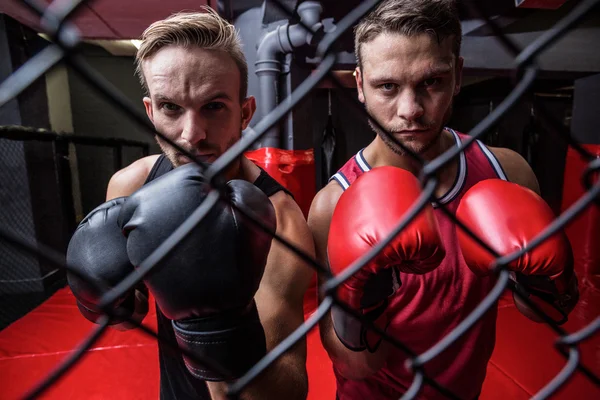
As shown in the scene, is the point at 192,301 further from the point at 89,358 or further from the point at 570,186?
the point at 570,186

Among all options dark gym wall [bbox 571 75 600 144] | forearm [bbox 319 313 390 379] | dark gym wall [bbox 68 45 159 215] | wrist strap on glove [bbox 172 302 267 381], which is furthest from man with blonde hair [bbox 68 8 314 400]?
dark gym wall [bbox 68 45 159 215]

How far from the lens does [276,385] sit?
2.45ft

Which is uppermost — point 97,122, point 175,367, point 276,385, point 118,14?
point 118,14

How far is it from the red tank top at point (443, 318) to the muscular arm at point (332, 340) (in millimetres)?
78

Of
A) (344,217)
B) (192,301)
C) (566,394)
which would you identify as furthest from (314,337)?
(192,301)

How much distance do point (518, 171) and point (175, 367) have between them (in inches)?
47.3

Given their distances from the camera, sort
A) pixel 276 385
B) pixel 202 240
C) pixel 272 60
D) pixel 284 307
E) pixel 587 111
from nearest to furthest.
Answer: pixel 202 240 → pixel 276 385 → pixel 284 307 → pixel 272 60 → pixel 587 111

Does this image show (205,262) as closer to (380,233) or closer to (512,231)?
(380,233)

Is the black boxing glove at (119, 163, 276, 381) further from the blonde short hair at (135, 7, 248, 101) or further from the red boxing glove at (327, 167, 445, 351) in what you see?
the blonde short hair at (135, 7, 248, 101)

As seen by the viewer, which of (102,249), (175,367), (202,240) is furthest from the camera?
(175,367)

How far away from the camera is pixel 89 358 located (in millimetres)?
1942

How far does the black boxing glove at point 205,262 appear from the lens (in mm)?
470

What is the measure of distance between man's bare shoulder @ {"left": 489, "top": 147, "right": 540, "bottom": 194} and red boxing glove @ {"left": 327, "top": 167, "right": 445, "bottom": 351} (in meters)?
0.62

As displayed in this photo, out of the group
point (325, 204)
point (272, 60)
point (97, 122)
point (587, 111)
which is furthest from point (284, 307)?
point (97, 122)
